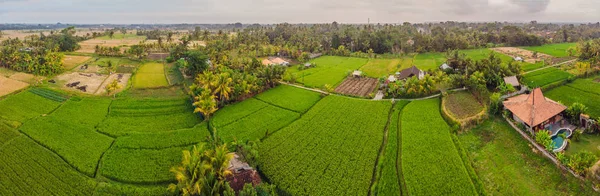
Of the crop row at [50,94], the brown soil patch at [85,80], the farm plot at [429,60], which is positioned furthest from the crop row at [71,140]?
the farm plot at [429,60]

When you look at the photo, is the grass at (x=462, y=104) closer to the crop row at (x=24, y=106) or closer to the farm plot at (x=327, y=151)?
the farm plot at (x=327, y=151)

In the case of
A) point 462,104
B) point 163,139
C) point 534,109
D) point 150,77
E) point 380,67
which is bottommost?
point 163,139

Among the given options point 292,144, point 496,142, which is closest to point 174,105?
point 292,144

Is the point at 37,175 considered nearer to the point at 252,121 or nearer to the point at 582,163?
the point at 252,121

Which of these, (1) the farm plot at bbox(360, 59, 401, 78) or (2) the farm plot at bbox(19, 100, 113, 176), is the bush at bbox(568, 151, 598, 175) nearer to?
(1) the farm plot at bbox(360, 59, 401, 78)

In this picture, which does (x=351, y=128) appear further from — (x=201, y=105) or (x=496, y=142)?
(x=201, y=105)

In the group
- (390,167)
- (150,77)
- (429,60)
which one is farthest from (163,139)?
(429,60)

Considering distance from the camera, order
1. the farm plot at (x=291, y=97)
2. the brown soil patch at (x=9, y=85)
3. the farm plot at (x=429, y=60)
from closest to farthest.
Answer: the farm plot at (x=291, y=97)
the brown soil patch at (x=9, y=85)
the farm plot at (x=429, y=60)

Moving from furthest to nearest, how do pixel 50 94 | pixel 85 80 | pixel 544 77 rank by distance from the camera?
pixel 85 80
pixel 544 77
pixel 50 94
